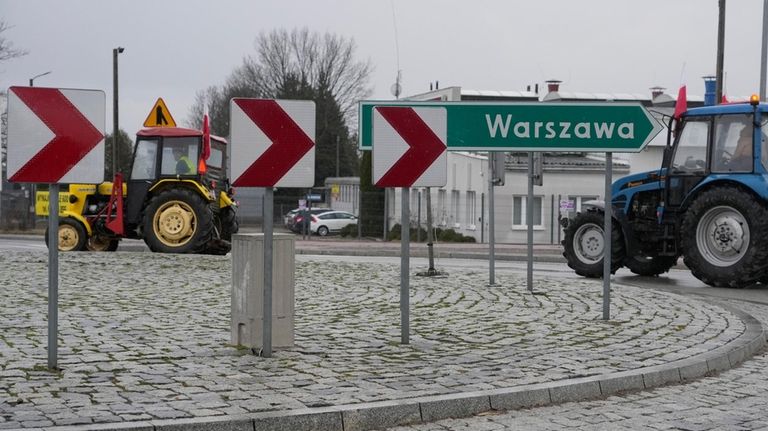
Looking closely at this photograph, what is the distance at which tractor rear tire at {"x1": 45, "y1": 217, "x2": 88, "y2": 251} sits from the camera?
2222 centimetres

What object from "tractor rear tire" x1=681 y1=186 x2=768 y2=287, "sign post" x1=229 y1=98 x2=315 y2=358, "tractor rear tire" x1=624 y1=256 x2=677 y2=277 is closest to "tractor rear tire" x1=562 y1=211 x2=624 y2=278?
"tractor rear tire" x1=624 y1=256 x2=677 y2=277

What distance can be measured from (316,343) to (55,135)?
2.72 m

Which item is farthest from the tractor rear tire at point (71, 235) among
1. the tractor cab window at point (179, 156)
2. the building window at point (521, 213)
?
the building window at point (521, 213)

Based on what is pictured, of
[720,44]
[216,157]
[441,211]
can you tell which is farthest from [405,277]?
[441,211]

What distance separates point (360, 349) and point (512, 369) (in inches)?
52.3

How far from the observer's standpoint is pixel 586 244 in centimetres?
1867

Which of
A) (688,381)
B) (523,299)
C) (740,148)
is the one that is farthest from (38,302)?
(740,148)

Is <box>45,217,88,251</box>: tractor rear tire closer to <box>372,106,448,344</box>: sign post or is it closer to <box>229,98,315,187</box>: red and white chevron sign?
<box>372,106,448,344</box>: sign post

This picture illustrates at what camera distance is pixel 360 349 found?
8.34m

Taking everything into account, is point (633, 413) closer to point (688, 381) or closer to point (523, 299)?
point (688, 381)

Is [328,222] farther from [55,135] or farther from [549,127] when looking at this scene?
[55,135]

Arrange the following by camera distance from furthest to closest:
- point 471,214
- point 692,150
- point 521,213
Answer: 1. point 471,214
2. point 521,213
3. point 692,150

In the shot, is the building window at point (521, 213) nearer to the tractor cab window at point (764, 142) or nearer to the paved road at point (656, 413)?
the tractor cab window at point (764, 142)

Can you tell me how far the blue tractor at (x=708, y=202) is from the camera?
15875 mm
